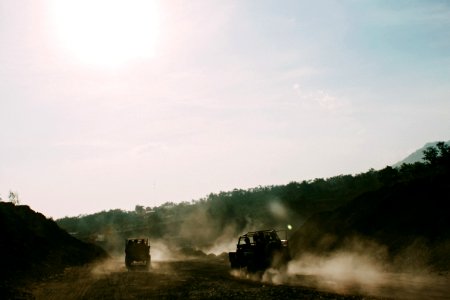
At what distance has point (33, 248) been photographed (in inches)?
1586

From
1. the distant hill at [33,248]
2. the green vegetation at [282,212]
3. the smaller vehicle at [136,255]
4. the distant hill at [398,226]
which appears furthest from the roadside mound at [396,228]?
the distant hill at [33,248]

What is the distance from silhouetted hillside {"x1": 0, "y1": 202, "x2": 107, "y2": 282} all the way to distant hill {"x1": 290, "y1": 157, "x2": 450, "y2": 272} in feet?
74.8

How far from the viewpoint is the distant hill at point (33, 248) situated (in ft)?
101

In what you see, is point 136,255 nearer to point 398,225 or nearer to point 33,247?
point 33,247

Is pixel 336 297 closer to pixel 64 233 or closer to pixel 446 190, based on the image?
pixel 446 190

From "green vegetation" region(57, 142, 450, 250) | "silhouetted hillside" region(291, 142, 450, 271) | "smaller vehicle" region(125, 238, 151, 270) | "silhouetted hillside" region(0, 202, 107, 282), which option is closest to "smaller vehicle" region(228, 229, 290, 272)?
"silhouetted hillside" region(291, 142, 450, 271)

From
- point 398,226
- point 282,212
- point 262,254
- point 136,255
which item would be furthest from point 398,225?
point 282,212

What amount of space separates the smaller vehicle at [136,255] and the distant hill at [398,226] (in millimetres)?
13802

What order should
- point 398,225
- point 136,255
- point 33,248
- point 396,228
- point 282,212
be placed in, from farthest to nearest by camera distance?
1. point 282,212
2. point 33,248
3. point 136,255
4. point 398,225
5. point 396,228

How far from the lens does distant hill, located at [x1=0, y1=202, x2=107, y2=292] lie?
3070 cm

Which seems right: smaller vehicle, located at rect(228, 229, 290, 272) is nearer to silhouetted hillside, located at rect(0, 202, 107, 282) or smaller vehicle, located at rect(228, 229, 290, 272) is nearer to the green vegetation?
silhouetted hillside, located at rect(0, 202, 107, 282)

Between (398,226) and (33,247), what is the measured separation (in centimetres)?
3272

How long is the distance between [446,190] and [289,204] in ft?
190

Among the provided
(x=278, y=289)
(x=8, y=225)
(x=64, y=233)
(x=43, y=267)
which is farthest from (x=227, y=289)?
(x=64, y=233)
